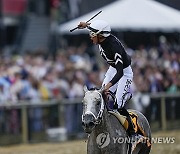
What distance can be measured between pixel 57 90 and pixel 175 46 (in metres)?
9.94

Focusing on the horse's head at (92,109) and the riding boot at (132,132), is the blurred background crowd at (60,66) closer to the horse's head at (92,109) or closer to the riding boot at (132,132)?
the riding boot at (132,132)

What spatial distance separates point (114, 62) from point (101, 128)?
1108 mm

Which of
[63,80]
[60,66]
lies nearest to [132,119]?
[63,80]

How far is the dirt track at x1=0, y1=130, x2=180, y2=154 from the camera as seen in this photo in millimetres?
15477

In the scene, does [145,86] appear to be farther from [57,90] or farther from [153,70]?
[57,90]

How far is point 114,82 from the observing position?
388 inches

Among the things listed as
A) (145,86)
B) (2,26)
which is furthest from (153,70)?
(2,26)

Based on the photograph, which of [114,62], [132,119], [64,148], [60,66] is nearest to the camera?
[114,62]

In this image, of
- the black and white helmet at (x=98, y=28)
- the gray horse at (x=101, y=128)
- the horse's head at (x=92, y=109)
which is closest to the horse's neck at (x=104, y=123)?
the gray horse at (x=101, y=128)

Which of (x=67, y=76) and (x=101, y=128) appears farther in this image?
(x=67, y=76)

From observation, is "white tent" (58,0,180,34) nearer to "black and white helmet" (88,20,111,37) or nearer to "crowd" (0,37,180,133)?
"crowd" (0,37,180,133)

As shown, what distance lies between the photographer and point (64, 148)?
1689 centimetres

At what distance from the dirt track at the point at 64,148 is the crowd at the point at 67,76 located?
4.20 feet

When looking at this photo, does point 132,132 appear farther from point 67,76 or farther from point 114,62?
point 67,76
